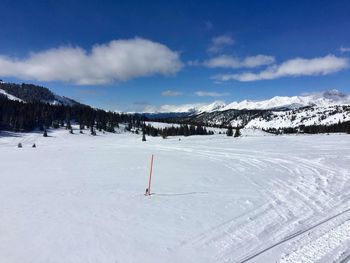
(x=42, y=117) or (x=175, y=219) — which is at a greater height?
(x=42, y=117)

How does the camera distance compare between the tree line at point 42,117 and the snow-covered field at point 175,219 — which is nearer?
the snow-covered field at point 175,219

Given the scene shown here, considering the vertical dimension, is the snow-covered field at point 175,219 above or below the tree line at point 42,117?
below

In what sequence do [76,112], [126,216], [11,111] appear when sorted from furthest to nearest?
[76,112] < [11,111] < [126,216]

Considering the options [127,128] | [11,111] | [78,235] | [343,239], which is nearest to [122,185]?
[78,235]

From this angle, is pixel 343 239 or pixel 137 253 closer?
pixel 137 253

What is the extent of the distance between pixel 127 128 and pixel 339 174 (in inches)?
5585

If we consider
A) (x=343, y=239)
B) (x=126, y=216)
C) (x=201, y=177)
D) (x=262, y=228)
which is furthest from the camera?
(x=201, y=177)

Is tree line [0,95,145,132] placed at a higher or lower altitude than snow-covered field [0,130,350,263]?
higher

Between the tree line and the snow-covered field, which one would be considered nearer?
the snow-covered field

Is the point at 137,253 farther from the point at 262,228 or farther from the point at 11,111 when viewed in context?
the point at 11,111

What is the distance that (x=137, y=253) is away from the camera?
7840 millimetres

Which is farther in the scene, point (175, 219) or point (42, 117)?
point (42, 117)

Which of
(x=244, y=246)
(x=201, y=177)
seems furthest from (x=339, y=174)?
(x=244, y=246)

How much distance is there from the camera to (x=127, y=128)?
157375 millimetres
